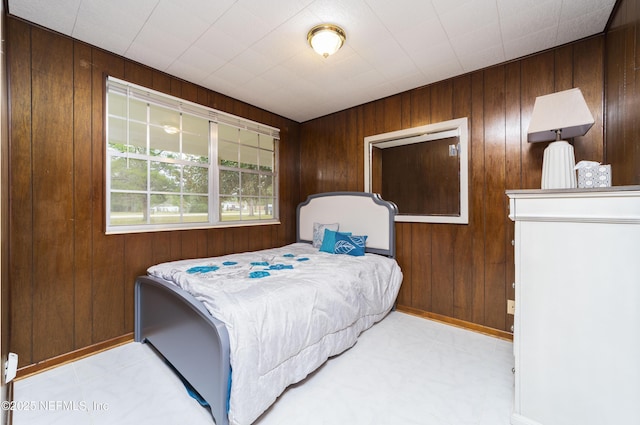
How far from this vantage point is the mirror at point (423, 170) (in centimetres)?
280

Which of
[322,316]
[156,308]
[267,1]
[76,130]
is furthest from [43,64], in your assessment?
[322,316]

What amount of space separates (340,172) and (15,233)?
3.17 m

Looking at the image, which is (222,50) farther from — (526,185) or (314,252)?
(526,185)

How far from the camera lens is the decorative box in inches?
57.9

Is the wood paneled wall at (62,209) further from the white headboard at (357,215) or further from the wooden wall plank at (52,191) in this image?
the white headboard at (357,215)

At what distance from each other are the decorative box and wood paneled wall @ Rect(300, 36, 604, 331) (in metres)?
0.90

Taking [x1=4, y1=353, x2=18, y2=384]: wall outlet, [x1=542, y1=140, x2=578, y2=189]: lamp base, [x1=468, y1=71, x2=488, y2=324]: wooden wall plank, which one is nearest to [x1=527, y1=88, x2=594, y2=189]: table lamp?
[x1=542, y1=140, x2=578, y2=189]: lamp base

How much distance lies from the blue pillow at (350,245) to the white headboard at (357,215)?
0.55ft

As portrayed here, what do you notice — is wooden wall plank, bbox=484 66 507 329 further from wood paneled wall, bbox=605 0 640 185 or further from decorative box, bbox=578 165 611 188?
decorative box, bbox=578 165 611 188

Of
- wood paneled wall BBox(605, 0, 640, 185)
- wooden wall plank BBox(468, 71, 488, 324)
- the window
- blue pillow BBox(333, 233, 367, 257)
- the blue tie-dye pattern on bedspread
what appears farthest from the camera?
blue pillow BBox(333, 233, 367, 257)

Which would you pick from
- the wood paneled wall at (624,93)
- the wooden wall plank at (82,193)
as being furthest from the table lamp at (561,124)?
the wooden wall plank at (82,193)

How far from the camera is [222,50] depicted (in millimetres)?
2338

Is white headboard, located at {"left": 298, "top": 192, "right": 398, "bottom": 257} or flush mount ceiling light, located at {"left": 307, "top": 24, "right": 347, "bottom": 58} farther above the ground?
flush mount ceiling light, located at {"left": 307, "top": 24, "right": 347, "bottom": 58}

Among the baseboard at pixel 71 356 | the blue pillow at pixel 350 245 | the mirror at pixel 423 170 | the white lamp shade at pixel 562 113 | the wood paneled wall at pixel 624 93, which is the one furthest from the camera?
the blue pillow at pixel 350 245
